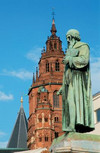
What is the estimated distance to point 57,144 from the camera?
712 centimetres

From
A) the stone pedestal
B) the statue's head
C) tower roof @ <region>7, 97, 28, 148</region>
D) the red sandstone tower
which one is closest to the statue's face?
the statue's head

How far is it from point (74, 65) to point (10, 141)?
102997mm

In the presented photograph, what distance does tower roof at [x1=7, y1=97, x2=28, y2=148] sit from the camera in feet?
350

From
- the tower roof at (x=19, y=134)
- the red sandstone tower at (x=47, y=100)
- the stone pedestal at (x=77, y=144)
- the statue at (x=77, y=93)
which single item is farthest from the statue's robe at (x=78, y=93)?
the tower roof at (x=19, y=134)

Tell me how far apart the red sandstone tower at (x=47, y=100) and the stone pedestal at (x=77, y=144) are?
3217 inches

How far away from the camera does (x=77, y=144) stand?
6895mm

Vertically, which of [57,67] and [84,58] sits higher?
[57,67]

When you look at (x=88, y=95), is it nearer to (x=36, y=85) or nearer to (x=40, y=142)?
(x=40, y=142)

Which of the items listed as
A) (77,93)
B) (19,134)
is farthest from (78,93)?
(19,134)

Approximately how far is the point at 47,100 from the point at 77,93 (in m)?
87.8

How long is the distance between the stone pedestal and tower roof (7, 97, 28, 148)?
99814 millimetres

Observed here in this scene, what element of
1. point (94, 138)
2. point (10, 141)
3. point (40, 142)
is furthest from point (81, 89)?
point (10, 141)

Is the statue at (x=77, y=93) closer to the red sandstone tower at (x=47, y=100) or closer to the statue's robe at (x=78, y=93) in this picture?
Result: the statue's robe at (x=78, y=93)

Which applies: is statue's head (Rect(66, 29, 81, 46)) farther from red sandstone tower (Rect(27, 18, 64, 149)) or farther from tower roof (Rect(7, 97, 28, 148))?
tower roof (Rect(7, 97, 28, 148))
